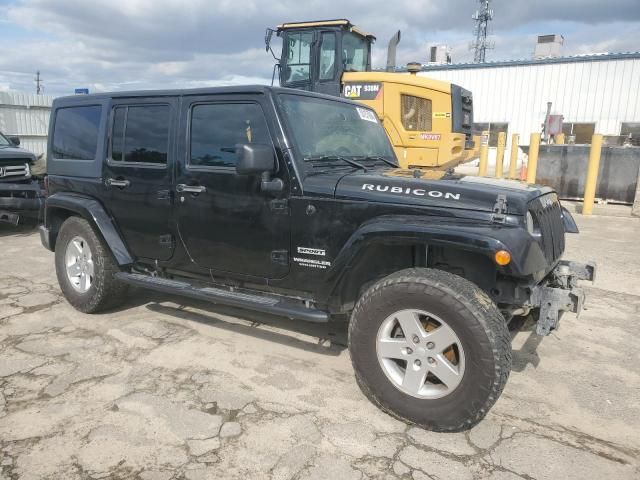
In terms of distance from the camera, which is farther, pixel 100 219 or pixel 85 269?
pixel 85 269

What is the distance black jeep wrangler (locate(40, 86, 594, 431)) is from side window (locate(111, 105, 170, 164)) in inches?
0.6

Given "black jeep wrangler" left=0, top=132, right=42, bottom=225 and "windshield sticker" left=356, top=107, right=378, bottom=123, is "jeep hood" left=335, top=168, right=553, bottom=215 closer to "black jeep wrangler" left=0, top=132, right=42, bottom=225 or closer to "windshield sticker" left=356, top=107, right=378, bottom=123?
"windshield sticker" left=356, top=107, right=378, bottom=123

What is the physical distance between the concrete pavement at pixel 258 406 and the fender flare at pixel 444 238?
946 mm

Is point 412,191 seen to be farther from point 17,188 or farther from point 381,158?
point 17,188

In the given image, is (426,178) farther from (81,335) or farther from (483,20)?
(483,20)

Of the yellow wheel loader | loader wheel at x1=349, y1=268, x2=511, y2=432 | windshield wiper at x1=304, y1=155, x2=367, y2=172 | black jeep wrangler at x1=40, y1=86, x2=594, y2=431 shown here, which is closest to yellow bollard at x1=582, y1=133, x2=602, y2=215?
the yellow wheel loader

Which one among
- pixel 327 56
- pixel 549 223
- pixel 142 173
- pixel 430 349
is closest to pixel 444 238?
pixel 430 349

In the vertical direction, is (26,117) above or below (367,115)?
above

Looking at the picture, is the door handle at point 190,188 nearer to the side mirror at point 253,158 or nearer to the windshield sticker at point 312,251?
the side mirror at point 253,158

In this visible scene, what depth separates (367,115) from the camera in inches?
178


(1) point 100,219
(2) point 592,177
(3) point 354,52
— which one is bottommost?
(1) point 100,219

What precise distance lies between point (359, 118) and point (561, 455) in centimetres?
287

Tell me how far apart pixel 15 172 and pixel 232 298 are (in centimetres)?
681

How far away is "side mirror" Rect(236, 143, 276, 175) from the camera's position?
127 inches
